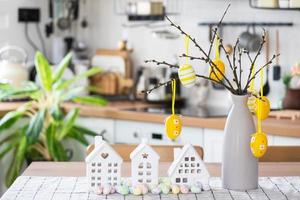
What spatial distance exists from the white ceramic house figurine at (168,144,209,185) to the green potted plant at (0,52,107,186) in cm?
198

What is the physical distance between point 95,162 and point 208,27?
2.59 m

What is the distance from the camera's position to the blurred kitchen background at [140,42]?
4828 mm

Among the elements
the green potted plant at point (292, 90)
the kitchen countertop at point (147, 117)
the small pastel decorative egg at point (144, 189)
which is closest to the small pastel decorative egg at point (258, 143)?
the small pastel decorative egg at point (144, 189)

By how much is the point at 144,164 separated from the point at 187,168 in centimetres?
15

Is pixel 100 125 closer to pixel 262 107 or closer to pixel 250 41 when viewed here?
pixel 250 41

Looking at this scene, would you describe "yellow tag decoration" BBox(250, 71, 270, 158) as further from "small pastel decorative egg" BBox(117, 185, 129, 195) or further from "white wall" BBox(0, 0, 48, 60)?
"white wall" BBox(0, 0, 48, 60)

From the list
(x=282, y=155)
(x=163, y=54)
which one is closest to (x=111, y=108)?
(x=163, y=54)

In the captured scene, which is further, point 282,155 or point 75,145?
point 75,145

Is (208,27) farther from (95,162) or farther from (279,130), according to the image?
(95,162)

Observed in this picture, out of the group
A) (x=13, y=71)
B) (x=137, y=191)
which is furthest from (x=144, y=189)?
(x=13, y=71)

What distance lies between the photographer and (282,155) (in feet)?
11.0

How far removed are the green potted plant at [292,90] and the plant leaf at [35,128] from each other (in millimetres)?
1415

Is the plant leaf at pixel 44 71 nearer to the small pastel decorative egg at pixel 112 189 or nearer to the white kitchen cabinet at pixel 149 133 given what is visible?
the white kitchen cabinet at pixel 149 133

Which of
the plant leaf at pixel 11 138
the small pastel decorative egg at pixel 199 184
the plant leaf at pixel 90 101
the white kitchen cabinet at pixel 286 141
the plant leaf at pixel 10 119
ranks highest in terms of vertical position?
the plant leaf at pixel 90 101
